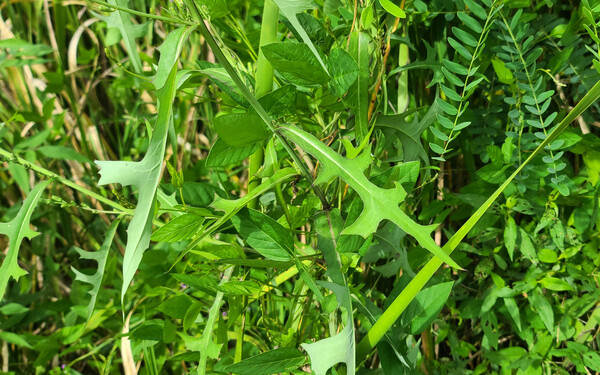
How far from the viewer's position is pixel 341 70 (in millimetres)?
521

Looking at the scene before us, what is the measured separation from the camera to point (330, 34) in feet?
1.95

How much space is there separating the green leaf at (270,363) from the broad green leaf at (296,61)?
0.83ft

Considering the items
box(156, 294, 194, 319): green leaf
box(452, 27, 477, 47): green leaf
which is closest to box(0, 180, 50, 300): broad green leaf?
box(156, 294, 194, 319): green leaf

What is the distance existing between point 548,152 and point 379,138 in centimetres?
22

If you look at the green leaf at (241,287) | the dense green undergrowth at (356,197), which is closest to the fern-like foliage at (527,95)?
the dense green undergrowth at (356,197)

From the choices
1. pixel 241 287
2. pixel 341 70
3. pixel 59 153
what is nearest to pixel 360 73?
pixel 341 70

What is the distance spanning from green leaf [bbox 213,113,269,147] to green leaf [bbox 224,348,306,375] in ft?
0.64

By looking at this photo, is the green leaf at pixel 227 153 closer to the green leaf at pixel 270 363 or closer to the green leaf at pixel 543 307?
the green leaf at pixel 270 363

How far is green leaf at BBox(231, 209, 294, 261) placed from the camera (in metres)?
0.55

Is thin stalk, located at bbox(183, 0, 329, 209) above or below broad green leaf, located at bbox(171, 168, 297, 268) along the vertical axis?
above

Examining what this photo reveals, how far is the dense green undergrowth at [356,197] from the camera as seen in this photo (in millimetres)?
501

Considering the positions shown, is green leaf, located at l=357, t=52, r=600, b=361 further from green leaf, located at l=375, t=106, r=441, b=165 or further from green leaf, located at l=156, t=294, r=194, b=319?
green leaf, located at l=156, t=294, r=194, b=319

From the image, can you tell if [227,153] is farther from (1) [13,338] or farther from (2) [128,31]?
(1) [13,338]

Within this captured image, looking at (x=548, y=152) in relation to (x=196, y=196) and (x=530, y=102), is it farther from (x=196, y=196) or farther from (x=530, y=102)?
(x=196, y=196)
